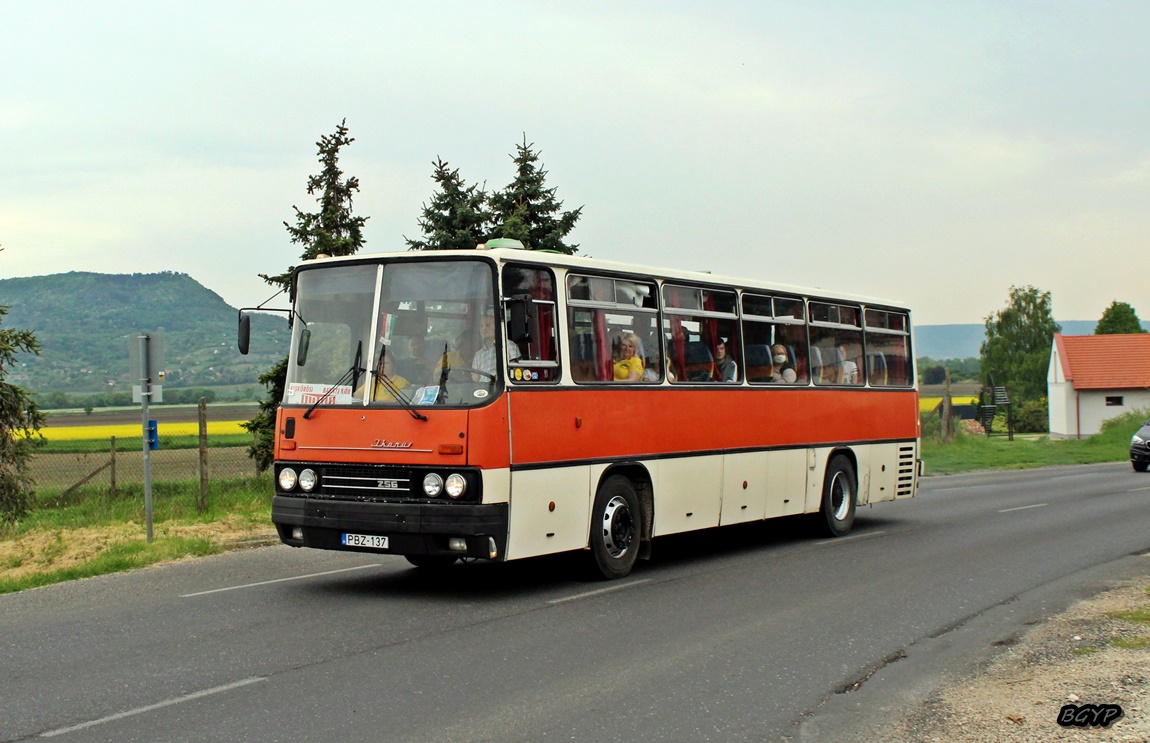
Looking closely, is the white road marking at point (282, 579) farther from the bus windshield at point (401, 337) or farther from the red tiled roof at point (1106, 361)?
the red tiled roof at point (1106, 361)

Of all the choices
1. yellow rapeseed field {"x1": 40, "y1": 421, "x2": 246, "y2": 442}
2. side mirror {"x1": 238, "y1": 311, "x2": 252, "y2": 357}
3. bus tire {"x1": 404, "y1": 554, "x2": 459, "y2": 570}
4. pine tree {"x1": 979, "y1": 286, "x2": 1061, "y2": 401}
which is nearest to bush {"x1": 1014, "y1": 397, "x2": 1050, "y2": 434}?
pine tree {"x1": 979, "y1": 286, "x2": 1061, "y2": 401}

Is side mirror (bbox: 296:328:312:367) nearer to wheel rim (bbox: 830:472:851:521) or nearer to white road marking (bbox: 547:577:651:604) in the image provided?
white road marking (bbox: 547:577:651:604)

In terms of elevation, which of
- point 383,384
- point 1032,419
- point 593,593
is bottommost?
point 1032,419

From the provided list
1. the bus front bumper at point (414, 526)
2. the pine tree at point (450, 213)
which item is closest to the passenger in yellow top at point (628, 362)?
the bus front bumper at point (414, 526)

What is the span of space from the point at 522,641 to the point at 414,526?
1.77 metres

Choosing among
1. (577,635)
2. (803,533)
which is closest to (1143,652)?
(577,635)

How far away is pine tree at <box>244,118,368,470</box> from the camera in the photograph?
21469mm

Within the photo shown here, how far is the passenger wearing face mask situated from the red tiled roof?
71248 mm

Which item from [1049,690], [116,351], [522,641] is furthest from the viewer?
[116,351]

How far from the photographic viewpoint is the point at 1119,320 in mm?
116438

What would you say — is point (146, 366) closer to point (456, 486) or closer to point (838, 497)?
point (456, 486)

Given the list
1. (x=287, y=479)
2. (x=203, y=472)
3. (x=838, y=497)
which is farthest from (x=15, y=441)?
(x=838, y=497)

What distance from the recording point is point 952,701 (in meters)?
7.07

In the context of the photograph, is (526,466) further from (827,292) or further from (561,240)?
(561,240)
